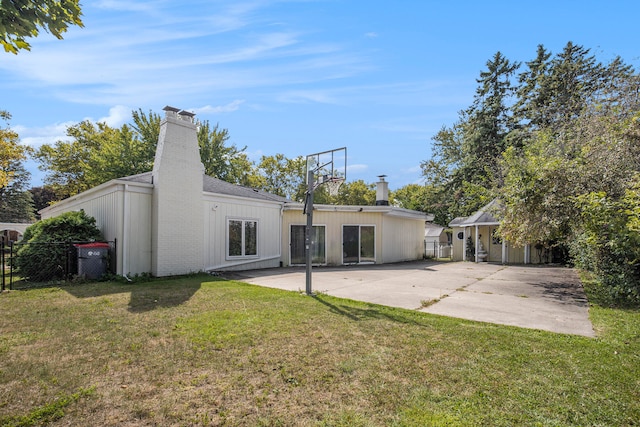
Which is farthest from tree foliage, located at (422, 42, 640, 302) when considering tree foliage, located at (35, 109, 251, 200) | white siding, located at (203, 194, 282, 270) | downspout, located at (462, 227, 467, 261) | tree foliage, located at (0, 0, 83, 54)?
tree foliage, located at (35, 109, 251, 200)

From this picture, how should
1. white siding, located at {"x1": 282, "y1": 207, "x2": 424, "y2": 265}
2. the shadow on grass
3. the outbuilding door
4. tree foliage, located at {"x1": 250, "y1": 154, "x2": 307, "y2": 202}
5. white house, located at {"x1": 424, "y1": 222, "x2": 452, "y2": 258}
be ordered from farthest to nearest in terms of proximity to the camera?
tree foliage, located at {"x1": 250, "y1": 154, "x2": 307, "y2": 202}
white house, located at {"x1": 424, "y1": 222, "x2": 452, "y2": 258}
the outbuilding door
white siding, located at {"x1": 282, "y1": 207, "x2": 424, "y2": 265}
the shadow on grass

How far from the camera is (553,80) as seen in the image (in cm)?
2098

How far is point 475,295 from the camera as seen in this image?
7.70 meters

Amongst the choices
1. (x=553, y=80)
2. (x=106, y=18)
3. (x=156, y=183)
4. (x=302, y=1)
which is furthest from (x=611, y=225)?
(x=553, y=80)

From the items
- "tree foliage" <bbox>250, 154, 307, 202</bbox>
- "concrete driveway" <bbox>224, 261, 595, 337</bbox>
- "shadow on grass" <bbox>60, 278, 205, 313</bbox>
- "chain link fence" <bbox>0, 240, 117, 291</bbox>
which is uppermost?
"tree foliage" <bbox>250, 154, 307, 202</bbox>

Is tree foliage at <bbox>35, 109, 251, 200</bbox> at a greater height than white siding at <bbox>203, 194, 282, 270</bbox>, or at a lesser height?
greater

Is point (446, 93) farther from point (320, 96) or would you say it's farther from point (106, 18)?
point (106, 18)

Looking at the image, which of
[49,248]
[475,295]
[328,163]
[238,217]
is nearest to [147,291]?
[49,248]

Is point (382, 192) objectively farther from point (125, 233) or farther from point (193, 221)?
point (125, 233)

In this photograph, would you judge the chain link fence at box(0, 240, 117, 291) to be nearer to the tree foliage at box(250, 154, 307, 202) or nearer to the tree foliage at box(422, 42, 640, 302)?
the tree foliage at box(422, 42, 640, 302)

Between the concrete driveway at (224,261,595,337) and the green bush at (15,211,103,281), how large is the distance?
4.40 m

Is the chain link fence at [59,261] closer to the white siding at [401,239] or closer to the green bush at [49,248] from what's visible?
the green bush at [49,248]

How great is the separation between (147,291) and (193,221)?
3233mm

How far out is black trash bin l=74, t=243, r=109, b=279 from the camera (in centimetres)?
863
